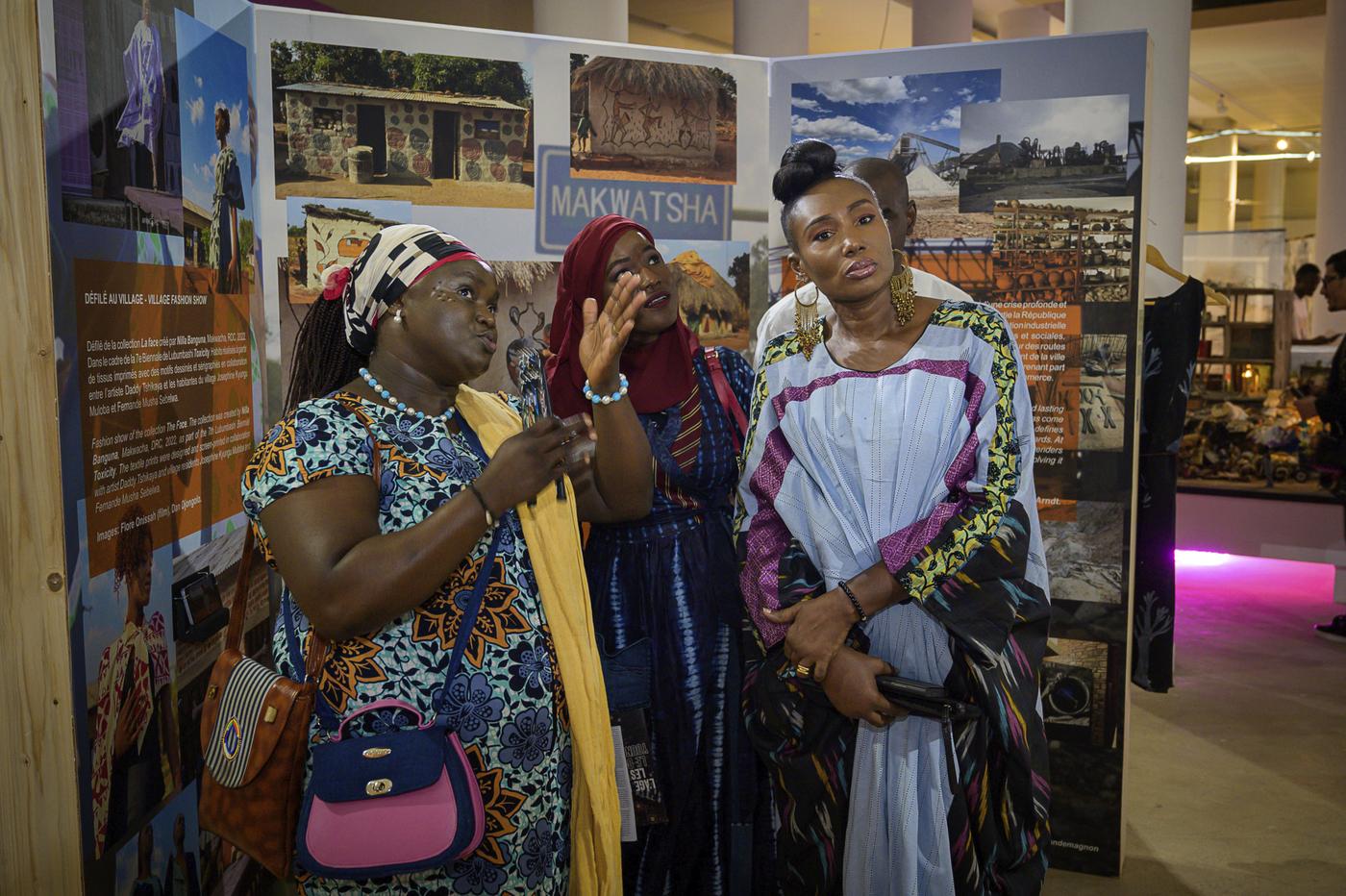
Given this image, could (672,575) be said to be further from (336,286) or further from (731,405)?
(336,286)

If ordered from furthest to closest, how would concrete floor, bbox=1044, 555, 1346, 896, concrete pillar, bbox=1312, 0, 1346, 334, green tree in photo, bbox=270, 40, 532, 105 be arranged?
concrete pillar, bbox=1312, 0, 1346, 334, concrete floor, bbox=1044, 555, 1346, 896, green tree in photo, bbox=270, 40, 532, 105

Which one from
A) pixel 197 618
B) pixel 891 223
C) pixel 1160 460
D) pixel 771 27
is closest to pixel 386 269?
pixel 197 618

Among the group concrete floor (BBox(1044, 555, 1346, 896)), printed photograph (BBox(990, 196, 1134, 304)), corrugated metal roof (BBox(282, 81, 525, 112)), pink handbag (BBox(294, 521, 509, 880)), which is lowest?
concrete floor (BBox(1044, 555, 1346, 896))

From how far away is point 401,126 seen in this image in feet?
9.97

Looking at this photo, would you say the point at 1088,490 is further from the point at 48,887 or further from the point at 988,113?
the point at 48,887

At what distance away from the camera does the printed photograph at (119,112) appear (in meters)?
1.84

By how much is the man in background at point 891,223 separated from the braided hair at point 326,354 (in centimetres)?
145

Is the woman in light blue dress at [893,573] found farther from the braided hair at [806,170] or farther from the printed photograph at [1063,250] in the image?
the printed photograph at [1063,250]

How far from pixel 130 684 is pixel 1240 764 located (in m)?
4.21

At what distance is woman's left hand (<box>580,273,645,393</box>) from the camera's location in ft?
6.91

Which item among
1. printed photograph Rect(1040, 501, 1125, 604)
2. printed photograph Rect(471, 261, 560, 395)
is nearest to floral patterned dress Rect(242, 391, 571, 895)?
printed photograph Rect(471, 261, 560, 395)

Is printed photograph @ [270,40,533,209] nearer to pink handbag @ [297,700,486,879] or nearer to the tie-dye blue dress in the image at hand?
the tie-dye blue dress

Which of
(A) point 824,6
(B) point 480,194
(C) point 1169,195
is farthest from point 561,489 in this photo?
(A) point 824,6

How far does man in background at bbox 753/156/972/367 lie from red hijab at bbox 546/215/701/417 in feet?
2.53
